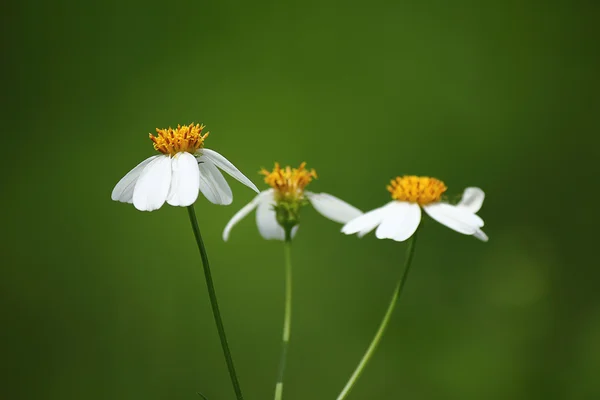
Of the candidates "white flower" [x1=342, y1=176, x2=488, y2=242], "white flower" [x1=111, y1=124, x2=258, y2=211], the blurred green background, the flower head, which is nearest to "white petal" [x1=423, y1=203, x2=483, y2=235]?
"white flower" [x1=342, y1=176, x2=488, y2=242]

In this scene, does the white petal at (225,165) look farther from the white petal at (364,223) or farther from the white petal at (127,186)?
the white petal at (364,223)

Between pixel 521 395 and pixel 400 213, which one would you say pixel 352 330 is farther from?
pixel 400 213

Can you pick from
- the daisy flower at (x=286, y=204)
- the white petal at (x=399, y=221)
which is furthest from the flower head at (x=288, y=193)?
the white petal at (x=399, y=221)

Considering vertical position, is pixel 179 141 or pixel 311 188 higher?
pixel 311 188

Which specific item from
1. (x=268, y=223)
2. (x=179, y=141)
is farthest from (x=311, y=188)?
(x=179, y=141)

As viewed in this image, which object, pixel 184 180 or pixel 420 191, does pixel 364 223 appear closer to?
pixel 420 191

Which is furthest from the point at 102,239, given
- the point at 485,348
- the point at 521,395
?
the point at 521,395

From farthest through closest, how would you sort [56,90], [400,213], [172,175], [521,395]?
1. [56,90]
2. [521,395]
3. [400,213]
4. [172,175]
